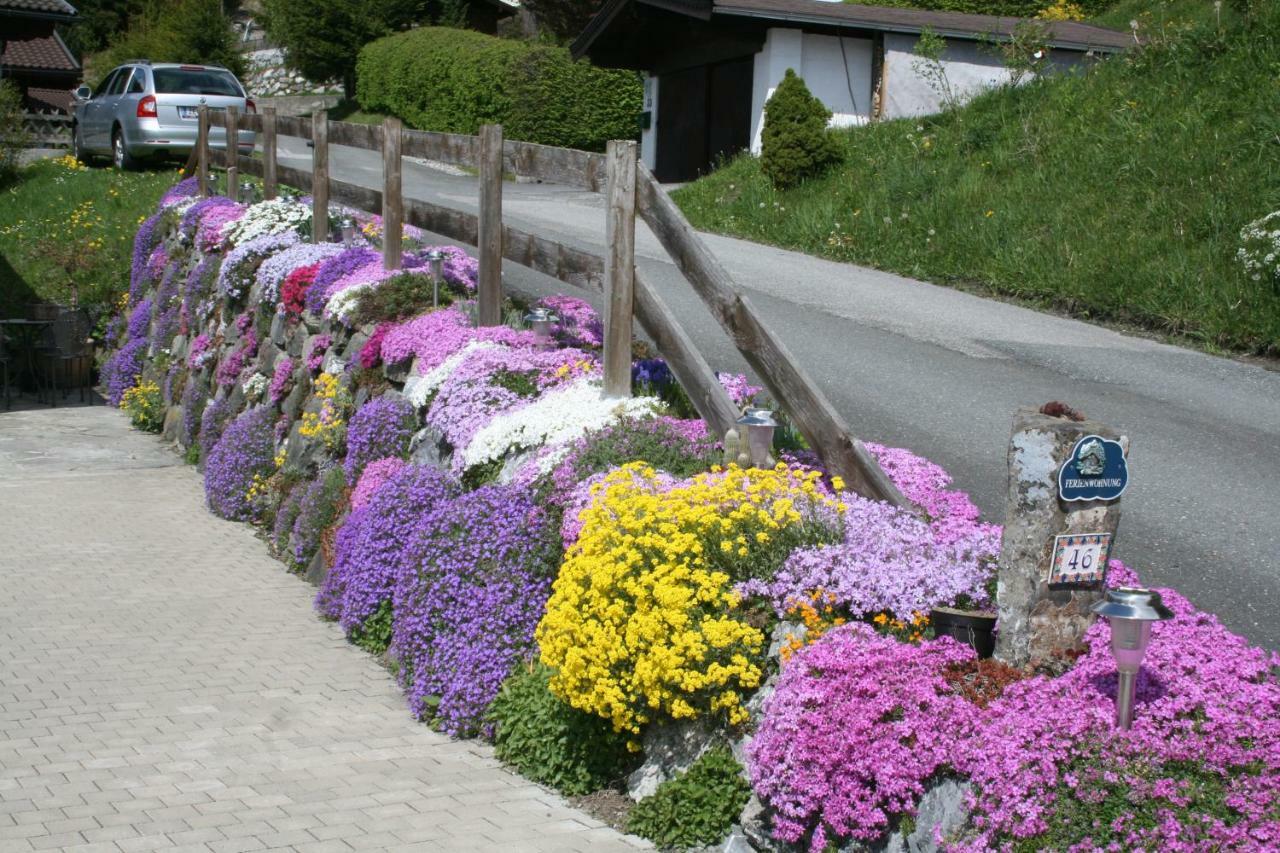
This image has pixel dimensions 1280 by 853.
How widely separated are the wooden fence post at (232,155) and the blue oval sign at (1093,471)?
1347cm

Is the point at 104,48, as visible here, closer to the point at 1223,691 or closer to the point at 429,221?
the point at 429,221

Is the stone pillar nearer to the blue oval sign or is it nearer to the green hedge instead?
the blue oval sign

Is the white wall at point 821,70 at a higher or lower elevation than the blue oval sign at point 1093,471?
higher

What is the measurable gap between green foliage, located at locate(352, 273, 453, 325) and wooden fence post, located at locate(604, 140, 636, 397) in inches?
115

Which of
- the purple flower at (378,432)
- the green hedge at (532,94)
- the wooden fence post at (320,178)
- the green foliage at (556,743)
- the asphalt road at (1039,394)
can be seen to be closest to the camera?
the green foliage at (556,743)

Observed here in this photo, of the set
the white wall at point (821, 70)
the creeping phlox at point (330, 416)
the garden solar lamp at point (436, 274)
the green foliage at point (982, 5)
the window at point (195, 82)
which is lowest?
the creeping phlox at point (330, 416)

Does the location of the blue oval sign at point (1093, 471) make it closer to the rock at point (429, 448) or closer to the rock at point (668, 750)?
the rock at point (668, 750)

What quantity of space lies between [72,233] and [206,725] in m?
15.6

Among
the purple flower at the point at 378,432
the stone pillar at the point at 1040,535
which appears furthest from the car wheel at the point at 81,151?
the stone pillar at the point at 1040,535

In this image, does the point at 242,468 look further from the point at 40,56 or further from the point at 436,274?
the point at 40,56

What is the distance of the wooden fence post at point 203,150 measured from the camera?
17.1m

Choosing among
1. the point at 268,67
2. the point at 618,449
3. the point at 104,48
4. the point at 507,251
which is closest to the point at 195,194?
the point at 507,251

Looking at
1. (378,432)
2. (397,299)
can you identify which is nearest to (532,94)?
(397,299)

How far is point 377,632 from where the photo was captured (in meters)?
7.86
